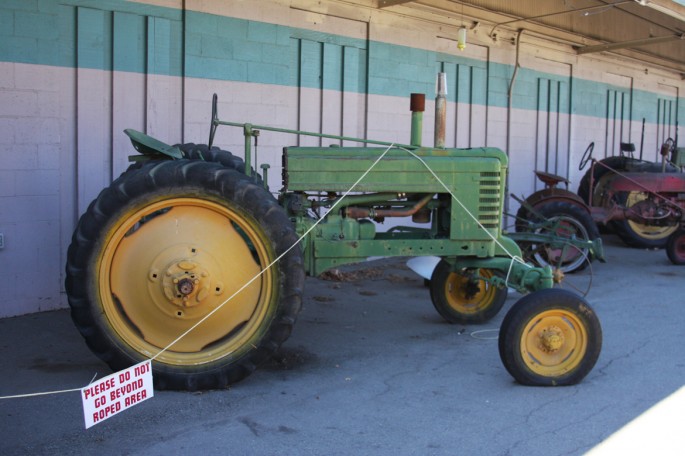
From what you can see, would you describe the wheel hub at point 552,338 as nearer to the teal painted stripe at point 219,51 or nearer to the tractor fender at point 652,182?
the teal painted stripe at point 219,51

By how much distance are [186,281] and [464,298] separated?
2906 mm

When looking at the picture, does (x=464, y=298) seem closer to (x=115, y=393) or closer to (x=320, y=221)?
(x=320, y=221)

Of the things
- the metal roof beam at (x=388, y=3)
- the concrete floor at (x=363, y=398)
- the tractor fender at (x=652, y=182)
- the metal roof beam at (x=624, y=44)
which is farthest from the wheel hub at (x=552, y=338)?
the metal roof beam at (x=624, y=44)

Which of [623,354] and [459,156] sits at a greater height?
[459,156]

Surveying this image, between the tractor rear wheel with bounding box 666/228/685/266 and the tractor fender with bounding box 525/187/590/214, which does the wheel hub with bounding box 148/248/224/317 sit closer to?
the tractor fender with bounding box 525/187/590/214

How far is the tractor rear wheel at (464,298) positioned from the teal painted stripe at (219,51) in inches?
134

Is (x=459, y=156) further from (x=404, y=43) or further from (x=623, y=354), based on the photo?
(x=404, y=43)

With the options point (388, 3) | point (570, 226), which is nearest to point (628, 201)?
point (570, 226)

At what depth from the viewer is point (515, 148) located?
12.4 meters

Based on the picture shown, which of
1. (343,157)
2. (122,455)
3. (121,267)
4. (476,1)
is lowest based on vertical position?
(122,455)

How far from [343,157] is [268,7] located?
381 centimetres

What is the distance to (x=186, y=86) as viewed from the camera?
7793mm

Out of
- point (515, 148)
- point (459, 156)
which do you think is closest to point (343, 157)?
point (459, 156)

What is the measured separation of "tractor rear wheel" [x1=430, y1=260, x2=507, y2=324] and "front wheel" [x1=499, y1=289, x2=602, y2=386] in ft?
5.45
